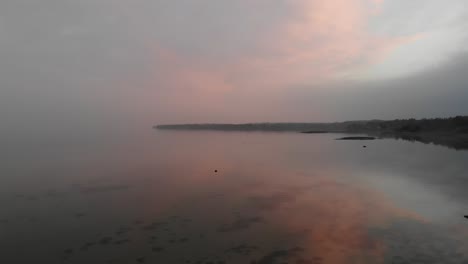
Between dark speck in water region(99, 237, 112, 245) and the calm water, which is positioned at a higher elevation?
the calm water

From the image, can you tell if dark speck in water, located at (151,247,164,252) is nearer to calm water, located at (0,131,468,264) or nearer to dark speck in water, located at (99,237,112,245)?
calm water, located at (0,131,468,264)

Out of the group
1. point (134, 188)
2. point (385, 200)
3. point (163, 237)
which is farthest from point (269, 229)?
point (134, 188)

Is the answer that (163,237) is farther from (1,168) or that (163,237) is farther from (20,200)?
(1,168)

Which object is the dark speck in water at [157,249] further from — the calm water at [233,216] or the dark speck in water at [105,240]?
the dark speck in water at [105,240]

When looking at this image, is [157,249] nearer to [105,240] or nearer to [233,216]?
[105,240]

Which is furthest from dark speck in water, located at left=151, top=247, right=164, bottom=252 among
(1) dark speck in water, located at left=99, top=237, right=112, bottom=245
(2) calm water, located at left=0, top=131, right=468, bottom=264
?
(1) dark speck in water, located at left=99, top=237, right=112, bottom=245

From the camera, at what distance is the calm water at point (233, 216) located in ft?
32.3

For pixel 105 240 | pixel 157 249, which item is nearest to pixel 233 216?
pixel 157 249

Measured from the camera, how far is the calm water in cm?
985

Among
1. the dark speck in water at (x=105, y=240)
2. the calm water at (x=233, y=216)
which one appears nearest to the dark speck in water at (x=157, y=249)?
the calm water at (x=233, y=216)

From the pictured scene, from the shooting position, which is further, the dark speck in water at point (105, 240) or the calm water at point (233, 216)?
the dark speck in water at point (105, 240)

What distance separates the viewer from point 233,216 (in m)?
13.8

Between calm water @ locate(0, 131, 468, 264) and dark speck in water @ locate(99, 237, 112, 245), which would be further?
dark speck in water @ locate(99, 237, 112, 245)

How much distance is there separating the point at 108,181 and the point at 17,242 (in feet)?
37.3
